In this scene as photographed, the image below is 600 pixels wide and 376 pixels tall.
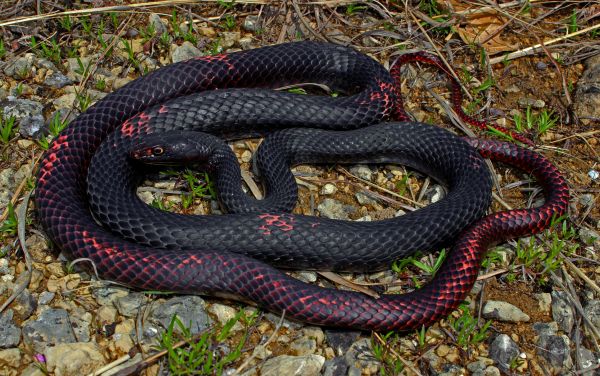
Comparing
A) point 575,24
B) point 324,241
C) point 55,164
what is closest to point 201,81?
point 55,164

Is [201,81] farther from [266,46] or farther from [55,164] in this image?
[55,164]

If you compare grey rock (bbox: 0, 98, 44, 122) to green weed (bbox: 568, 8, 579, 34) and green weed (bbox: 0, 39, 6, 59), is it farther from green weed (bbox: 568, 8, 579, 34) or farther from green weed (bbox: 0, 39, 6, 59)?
green weed (bbox: 568, 8, 579, 34)

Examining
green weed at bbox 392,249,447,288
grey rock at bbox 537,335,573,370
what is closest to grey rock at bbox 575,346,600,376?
grey rock at bbox 537,335,573,370

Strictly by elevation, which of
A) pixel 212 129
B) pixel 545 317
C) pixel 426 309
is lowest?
pixel 545 317

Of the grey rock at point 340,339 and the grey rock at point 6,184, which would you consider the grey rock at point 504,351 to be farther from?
the grey rock at point 6,184

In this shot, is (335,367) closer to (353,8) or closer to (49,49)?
(353,8)
